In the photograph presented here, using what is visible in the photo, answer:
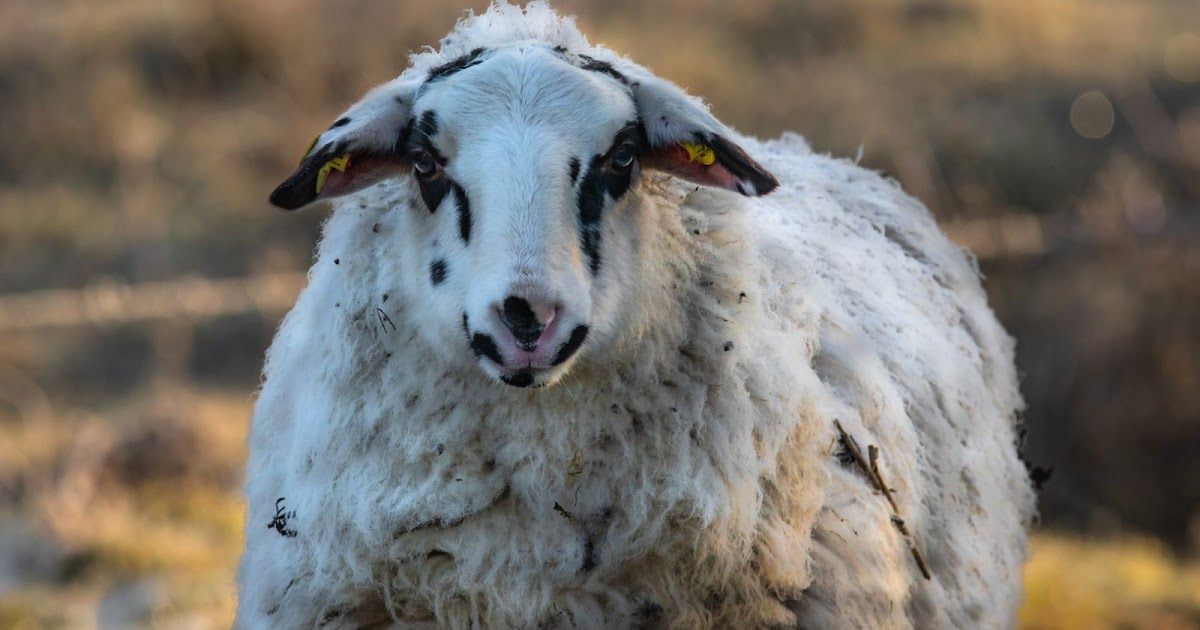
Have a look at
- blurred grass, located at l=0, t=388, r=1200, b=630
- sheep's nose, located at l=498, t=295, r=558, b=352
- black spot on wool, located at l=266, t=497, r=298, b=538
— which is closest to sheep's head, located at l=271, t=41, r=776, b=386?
sheep's nose, located at l=498, t=295, r=558, b=352

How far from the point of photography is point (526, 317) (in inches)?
108

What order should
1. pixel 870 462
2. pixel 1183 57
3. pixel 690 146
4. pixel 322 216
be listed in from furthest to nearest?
pixel 1183 57 < pixel 322 216 < pixel 870 462 < pixel 690 146

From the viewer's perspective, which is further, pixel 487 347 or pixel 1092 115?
pixel 1092 115

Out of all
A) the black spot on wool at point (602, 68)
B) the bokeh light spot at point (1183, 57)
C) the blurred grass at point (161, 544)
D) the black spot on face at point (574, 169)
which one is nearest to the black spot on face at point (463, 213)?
the black spot on face at point (574, 169)

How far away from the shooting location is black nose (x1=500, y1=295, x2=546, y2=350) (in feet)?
9.00

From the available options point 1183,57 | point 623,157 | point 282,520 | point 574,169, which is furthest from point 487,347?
point 1183,57

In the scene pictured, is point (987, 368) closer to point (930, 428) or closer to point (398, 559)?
point (930, 428)

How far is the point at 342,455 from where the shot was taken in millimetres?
3193

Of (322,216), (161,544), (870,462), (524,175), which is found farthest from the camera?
(322,216)

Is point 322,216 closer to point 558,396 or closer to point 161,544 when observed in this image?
point 161,544

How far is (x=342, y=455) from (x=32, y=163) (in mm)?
10579

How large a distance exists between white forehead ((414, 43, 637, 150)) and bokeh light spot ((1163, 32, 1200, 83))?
10.9m

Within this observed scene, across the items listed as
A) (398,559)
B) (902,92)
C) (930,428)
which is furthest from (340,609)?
(902,92)

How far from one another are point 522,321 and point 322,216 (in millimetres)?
8867
